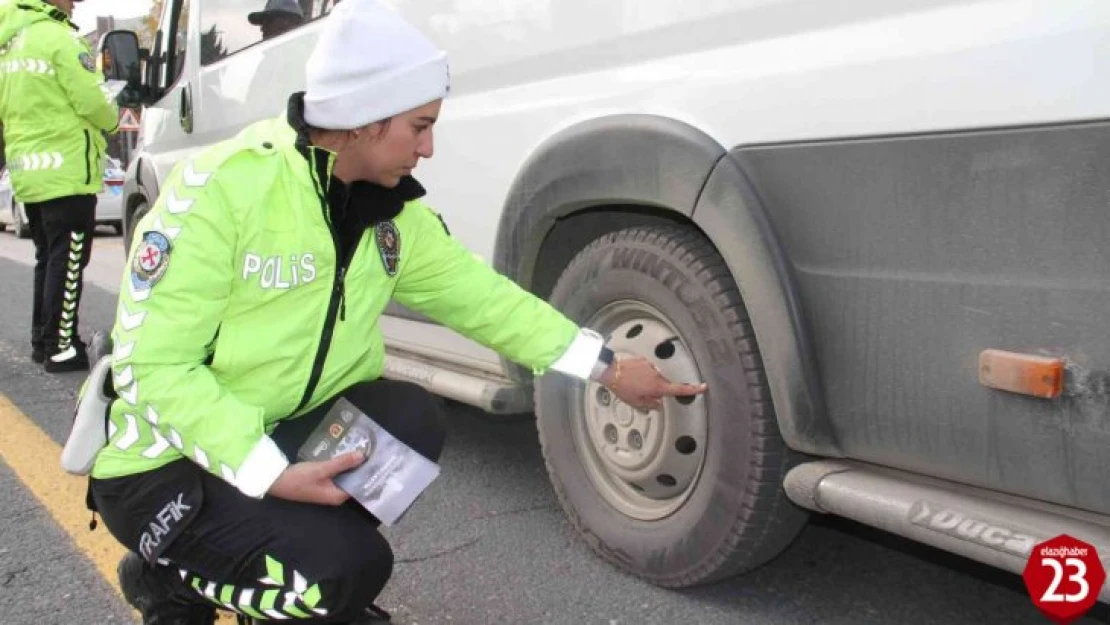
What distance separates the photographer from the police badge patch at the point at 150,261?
1582 mm

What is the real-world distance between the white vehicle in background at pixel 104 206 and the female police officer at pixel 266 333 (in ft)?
38.5

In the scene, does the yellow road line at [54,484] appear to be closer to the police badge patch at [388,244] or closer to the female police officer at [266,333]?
the female police officer at [266,333]

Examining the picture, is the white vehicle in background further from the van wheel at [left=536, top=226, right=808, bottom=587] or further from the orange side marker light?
the orange side marker light

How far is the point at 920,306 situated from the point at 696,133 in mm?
602

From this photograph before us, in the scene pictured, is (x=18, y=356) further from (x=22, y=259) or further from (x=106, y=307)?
(x=22, y=259)

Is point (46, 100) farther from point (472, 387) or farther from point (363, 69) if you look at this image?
point (363, 69)

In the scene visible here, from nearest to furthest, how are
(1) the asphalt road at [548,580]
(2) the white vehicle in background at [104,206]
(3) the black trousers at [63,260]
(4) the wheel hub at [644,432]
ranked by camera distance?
(4) the wheel hub at [644,432]
(1) the asphalt road at [548,580]
(3) the black trousers at [63,260]
(2) the white vehicle in background at [104,206]

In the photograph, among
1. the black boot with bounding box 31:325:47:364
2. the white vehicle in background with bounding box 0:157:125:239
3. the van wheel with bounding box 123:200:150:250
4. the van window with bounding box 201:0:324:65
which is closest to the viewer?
the van window with bounding box 201:0:324:65

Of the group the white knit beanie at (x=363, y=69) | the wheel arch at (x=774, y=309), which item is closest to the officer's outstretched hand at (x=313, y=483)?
the white knit beanie at (x=363, y=69)

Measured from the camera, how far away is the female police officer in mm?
1586

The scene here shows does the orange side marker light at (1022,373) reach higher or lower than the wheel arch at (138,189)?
higher

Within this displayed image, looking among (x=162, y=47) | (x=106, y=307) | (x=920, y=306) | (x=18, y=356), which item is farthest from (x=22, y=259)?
(x=920, y=306)

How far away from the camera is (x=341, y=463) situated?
1687mm

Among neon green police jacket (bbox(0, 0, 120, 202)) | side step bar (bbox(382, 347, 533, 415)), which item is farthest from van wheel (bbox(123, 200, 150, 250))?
side step bar (bbox(382, 347, 533, 415))
